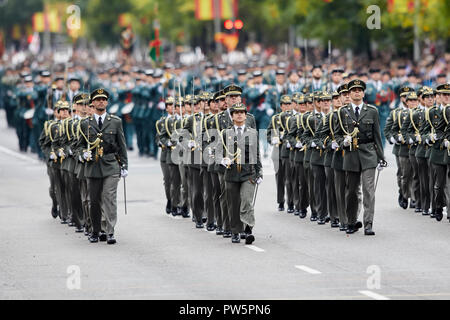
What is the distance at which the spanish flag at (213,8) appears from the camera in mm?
64050

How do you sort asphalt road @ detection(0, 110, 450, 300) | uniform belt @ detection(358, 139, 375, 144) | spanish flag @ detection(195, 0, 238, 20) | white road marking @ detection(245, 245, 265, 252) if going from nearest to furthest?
asphalt road @ detection(0, 110, 450, 300)
white road marking @ detection(245, 245, 265, 252)
uniform belt @ detection(358, 139, 375, 144)
spanish flag @ detection(195, 0, 238, 20)

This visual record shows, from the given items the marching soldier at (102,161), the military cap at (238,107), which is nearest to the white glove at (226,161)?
the military cap at (238,107)

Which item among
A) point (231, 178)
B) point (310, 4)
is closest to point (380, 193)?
point (231, 178)

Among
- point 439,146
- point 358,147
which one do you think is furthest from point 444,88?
point 358,147

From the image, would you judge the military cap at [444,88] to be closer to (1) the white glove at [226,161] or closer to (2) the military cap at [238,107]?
(2) the military cap at [238,107]

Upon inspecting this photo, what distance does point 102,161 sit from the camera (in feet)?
58.6

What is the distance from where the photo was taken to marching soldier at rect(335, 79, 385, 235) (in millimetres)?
18375

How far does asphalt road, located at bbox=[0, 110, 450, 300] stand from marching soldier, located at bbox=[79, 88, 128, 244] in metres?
0.43

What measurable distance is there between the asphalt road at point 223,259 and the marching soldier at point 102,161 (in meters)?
0.43

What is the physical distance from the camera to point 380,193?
23.7m

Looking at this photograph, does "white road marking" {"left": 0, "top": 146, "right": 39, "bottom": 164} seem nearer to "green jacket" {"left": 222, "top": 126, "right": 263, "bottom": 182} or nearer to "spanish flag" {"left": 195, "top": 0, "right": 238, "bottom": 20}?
"green jacket" {"left": 222, "top": 126, "right": 263, "bottom": 182}

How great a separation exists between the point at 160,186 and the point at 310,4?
31.3 metres

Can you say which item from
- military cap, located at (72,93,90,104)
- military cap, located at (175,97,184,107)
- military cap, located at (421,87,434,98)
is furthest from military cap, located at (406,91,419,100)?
military cap, located at (72,93,90,104)

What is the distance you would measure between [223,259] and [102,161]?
8.53ft
